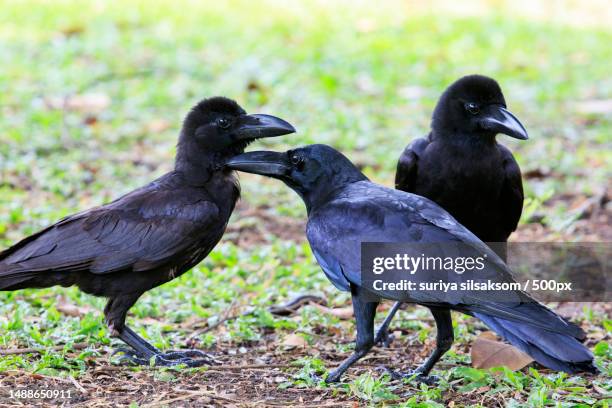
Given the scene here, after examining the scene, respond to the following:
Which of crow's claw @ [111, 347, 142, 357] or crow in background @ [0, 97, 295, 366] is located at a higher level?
crow in background @ [0, 97, 295, 366]

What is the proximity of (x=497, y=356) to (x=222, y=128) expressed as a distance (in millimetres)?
2183

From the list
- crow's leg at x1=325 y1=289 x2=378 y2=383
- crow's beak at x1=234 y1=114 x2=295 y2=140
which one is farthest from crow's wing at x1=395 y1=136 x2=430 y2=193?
crow's leg at x1=325 y1=289 x2=378 y2=383

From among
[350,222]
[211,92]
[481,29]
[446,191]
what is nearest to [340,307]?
[446,191]

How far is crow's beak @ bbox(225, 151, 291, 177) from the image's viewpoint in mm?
5617

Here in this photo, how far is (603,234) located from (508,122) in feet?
7.38

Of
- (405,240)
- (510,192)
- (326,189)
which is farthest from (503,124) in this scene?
(405,240)

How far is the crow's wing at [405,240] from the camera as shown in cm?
465

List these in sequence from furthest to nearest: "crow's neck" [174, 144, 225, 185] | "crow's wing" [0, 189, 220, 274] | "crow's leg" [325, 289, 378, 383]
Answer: "crow's neck" [174, 144, 225, 185] → "crow's wing" [0, 189, 220, 274] → "crow's leg" [325, 289, 378, 383]

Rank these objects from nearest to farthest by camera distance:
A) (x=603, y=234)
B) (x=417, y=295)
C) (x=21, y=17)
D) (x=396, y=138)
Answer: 1. (x=417, y=295)
2. (x=603, y=234)
3. (x=396, y=138)
4. (x=21, y=17)

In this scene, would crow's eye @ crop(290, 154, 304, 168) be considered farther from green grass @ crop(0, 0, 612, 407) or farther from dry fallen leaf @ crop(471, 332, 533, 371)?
dry fallen leaf @ crop(471, 332, 533, 371)

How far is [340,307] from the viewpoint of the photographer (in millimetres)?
6441

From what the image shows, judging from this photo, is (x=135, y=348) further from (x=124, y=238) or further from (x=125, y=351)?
(x=124, y=238)

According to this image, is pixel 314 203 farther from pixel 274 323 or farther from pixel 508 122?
pixel 508 122

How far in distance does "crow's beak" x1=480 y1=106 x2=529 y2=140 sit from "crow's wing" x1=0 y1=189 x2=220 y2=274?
1819mm
